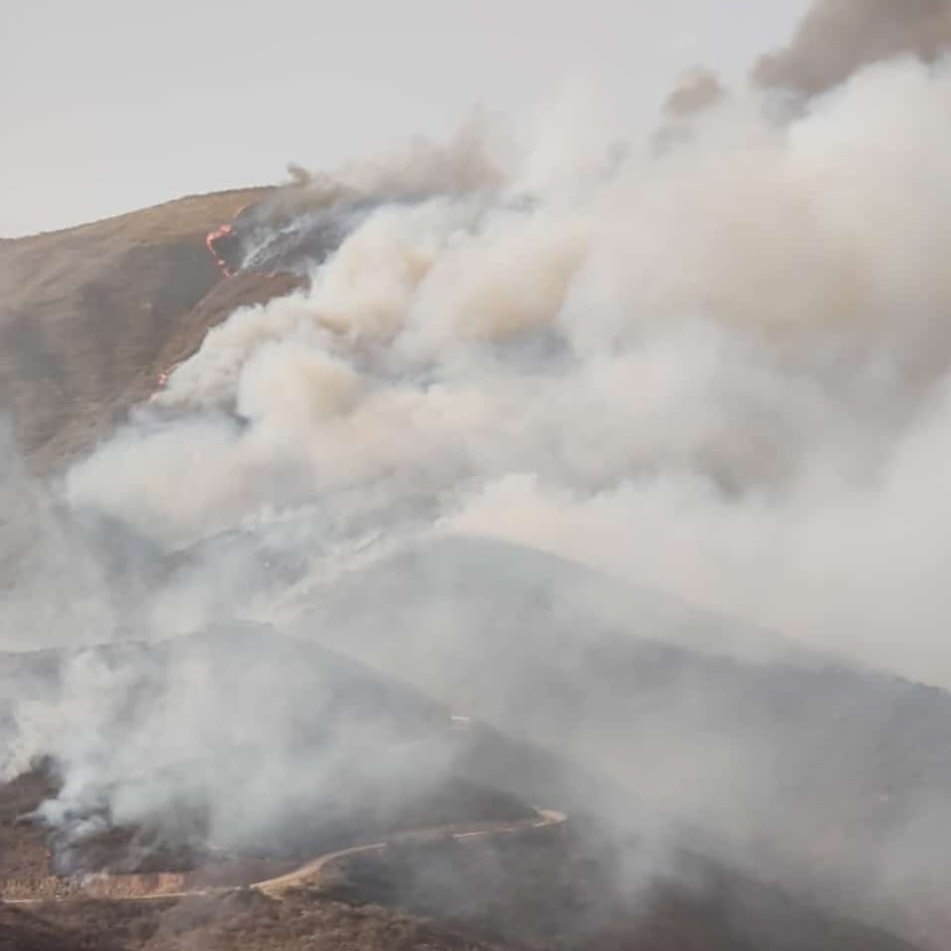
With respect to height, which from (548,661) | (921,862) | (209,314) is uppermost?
(209,314)

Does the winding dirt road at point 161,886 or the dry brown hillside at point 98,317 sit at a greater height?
the dry brown hillside at point 98,317

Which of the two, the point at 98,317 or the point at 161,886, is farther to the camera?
the point at 98,317

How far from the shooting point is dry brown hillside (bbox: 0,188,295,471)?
383 ft

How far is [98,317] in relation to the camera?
138 m

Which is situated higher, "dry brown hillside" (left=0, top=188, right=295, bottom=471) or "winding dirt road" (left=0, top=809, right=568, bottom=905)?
"dry brown hillside" (left=0, top=188, right=295, bottom=471)

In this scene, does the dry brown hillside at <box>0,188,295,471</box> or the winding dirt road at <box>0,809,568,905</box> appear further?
the dry brown hillside at <box>0,188,295,471</box>

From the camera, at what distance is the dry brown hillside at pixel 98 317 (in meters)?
117

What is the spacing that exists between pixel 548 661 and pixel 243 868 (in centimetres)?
2559

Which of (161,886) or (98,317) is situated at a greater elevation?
(98,317)

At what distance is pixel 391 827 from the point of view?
161 ft

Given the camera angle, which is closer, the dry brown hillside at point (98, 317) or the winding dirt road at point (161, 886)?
the winding dirt road at point (161, 886)

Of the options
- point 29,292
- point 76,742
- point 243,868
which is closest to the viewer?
point 243,868

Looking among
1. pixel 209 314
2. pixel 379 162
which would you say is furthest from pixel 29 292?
pixel 379 162

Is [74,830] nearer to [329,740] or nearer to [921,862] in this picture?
[329,740]
